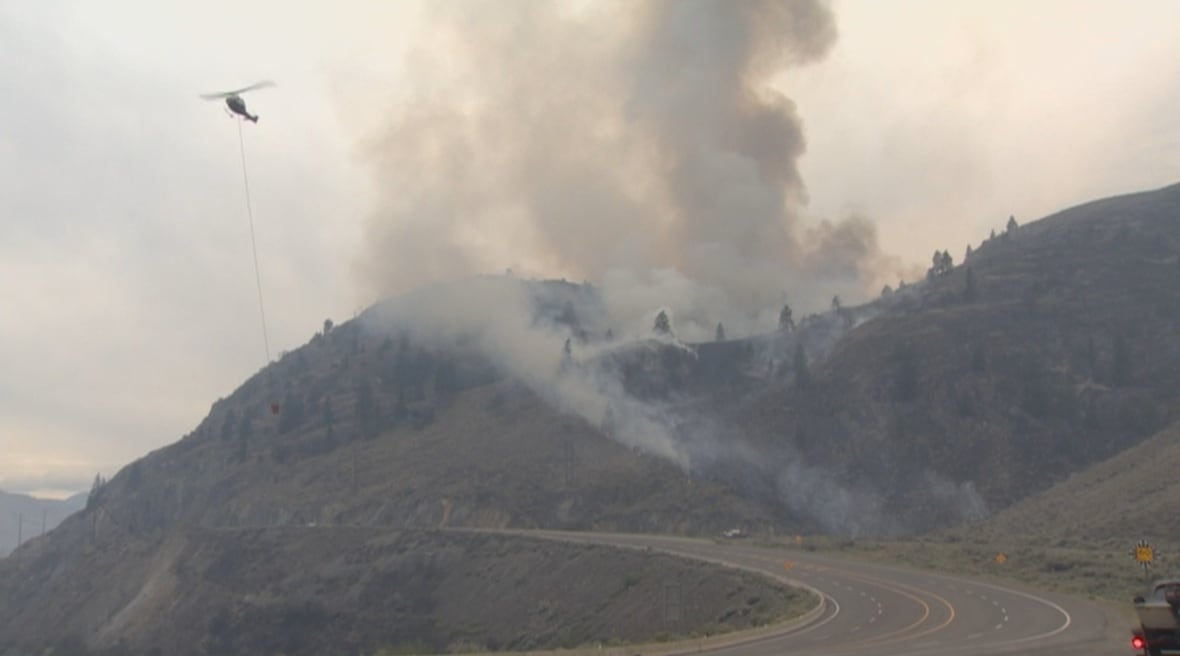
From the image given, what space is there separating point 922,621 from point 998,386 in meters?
102

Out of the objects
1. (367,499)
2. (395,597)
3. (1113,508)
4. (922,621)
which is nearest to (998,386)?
(1113,508)

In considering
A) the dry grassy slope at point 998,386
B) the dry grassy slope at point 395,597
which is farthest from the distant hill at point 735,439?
the dry grassy slope at point 395,597

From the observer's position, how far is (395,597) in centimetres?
10975

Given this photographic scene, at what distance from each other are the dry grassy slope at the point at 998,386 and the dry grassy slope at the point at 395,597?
4719 cm

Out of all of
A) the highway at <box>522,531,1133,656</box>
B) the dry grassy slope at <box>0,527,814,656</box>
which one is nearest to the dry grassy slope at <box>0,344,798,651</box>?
the dry grassy slope at <box>0,527,814,656</box>

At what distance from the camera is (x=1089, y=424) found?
452 feet

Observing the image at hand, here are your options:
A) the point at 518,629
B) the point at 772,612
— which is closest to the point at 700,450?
the point at 518,629

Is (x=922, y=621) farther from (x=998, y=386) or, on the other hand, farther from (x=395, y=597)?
(x=998, y=386)

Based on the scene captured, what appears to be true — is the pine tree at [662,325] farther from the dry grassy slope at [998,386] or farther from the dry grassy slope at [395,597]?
the dry grassy slope at [395,597]

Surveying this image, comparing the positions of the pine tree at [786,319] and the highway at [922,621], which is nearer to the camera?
the highway at [922,621]

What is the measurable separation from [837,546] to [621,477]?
46.3m

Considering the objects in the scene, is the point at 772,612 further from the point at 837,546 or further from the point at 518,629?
the point at 837,546

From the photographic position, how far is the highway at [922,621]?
3994 cm

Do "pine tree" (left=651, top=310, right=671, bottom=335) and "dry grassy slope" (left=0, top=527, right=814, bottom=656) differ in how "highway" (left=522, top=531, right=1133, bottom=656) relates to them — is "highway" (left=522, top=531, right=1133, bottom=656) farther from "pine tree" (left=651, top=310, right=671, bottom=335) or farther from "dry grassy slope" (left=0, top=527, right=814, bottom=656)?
"pine tree" (left=651, top=310, right=671, bottom=335)
